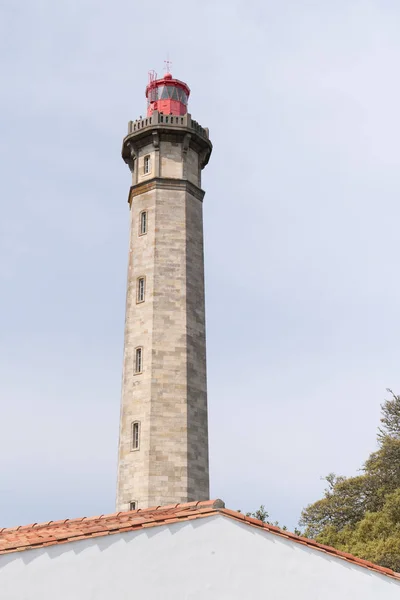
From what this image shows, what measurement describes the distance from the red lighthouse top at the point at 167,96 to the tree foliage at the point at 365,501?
2017 cm

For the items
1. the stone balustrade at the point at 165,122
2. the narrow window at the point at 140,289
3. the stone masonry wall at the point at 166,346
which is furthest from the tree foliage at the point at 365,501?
the stone balustrade at the point at 165,122

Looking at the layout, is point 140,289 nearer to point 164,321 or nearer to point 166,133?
point 164,321

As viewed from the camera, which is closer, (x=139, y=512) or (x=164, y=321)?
(x=139, y=512)

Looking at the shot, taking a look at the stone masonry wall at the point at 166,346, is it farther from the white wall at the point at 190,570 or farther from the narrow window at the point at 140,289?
the white wall at the point at 190,570

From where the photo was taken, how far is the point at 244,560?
1262cm

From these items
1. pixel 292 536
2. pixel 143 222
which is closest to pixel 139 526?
pixel 292 536

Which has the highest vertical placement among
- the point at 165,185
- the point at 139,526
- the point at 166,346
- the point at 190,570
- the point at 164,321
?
the point at 165,185

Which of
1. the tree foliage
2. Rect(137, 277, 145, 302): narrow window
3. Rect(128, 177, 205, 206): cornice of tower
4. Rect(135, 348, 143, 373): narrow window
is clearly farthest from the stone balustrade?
the tree foliage

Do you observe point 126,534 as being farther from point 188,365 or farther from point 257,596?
point 188,365

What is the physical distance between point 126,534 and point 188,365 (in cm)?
1908

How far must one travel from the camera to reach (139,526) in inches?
488

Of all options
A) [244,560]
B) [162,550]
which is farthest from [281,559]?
[162,550]

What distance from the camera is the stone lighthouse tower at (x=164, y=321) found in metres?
29.5

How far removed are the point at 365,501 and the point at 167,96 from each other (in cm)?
2379
